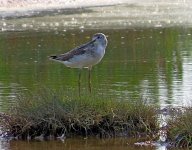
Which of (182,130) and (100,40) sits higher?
(100,40)

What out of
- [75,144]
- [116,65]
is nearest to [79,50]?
[75,144]

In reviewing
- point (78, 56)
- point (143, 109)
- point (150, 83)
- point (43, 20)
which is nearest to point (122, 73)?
point (150, 83)

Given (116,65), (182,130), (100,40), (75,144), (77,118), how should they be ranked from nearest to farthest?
(182,130), (75,144), (77,118), (100,40), (116,65)

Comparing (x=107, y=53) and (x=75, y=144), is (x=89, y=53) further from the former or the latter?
(x=107, y=53)

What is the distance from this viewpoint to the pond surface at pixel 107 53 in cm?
1517

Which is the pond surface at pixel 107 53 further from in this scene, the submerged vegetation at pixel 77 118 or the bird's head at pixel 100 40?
the bird's head at pixel 100 40

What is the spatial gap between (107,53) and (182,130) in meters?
12.5

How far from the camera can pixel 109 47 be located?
24.7 m

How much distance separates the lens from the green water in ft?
52.0

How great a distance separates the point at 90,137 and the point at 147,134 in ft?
2.69

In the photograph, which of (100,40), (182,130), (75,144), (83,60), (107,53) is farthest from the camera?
(107,53)

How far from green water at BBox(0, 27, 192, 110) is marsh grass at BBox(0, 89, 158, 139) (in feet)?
3.84

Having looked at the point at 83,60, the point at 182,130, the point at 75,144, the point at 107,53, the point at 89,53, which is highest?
the point at 107,53

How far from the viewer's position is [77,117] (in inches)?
447
